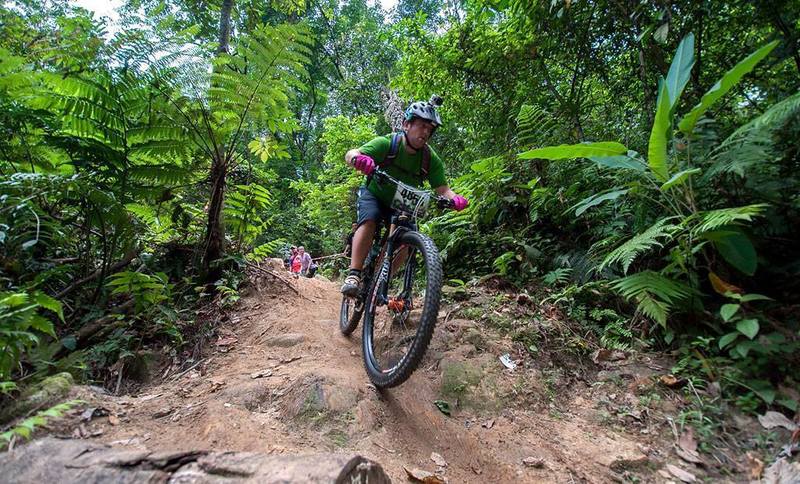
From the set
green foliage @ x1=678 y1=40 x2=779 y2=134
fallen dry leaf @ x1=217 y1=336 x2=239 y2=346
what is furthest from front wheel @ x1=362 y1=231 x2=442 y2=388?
green foliage @ x1=678 y1=40 x2=779 y2=134

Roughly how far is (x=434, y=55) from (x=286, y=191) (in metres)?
16.7

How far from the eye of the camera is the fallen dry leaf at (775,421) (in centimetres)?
198

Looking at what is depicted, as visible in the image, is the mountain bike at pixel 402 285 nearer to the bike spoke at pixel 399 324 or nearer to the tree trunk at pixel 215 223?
the bike spoke at pixel 399 324

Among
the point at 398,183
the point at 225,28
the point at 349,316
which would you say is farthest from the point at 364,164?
the point at 225,28

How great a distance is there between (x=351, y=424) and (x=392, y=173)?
79.4 inches

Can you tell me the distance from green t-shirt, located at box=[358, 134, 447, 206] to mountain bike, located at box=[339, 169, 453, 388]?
0.96 feet

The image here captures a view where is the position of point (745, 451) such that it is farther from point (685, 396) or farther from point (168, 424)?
point (168, 424)

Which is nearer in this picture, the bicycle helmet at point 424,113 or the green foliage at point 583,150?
the green foliage at point 583,150

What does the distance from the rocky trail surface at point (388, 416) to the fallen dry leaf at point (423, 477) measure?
0.02m

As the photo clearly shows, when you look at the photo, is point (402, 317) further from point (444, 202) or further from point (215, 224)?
point (215, 224)

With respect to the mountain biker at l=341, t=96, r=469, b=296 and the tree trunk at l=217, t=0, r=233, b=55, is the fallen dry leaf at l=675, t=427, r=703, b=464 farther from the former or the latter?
the tree trunk at l=217, t=0, r=233, b=55

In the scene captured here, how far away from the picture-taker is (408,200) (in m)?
2.98

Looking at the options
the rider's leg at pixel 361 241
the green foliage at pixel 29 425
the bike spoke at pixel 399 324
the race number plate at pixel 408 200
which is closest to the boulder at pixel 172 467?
the green foliage at pixel 29 425

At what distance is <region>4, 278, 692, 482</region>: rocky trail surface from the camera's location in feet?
6.36
